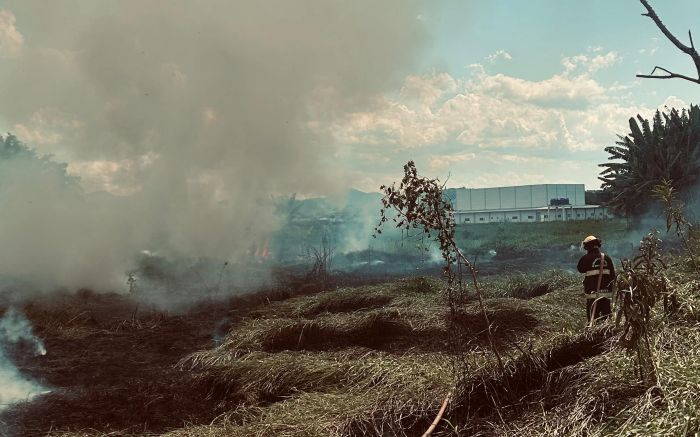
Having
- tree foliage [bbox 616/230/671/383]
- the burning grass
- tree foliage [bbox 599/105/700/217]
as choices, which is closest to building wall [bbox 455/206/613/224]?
tree foliage [bbox 599/105/700/217]

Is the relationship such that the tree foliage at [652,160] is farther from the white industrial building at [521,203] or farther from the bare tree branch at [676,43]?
the white industrial building at [521,203]

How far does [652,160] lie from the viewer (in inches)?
752

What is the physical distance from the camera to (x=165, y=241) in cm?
1847

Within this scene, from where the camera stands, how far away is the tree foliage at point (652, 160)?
18.5 meters

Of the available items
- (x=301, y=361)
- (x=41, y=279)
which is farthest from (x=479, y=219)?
(x=301, y=361)

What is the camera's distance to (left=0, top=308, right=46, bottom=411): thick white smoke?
265 inches

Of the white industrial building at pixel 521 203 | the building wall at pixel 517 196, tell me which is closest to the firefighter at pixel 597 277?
the white industrial building at pixel 521 203

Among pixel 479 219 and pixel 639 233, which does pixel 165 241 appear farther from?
pixel 479 219

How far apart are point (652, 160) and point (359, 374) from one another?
56.5 ft

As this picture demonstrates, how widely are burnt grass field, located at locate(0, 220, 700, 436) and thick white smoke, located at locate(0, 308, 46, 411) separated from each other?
0.57ft

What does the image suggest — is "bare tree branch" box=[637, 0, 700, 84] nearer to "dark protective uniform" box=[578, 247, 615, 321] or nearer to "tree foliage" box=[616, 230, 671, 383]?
"tree foliage" box=[616, 230, 671, 383]

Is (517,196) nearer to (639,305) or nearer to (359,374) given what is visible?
(359,374)

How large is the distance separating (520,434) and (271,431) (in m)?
2.12

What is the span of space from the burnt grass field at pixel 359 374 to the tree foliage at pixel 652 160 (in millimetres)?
10905
